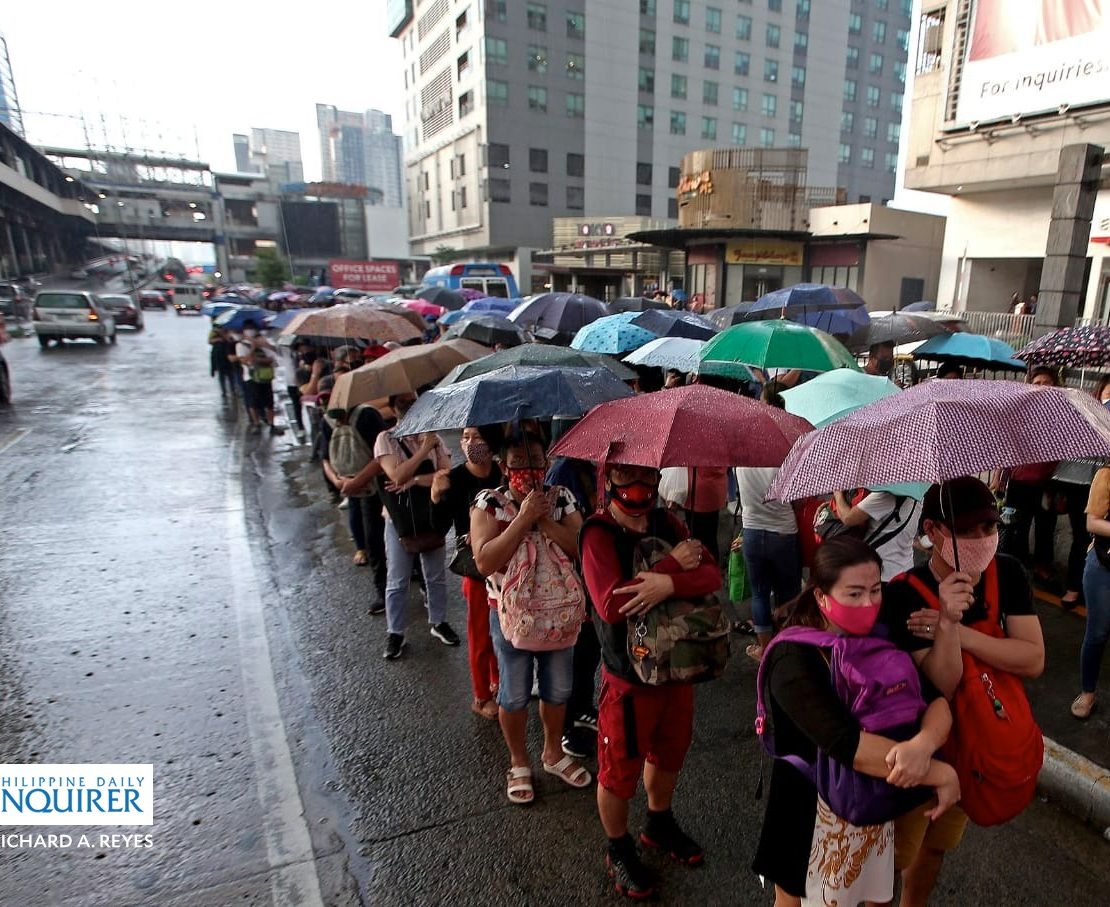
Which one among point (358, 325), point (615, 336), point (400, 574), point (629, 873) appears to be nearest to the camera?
point (629, 873)

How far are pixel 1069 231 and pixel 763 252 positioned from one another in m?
17.0

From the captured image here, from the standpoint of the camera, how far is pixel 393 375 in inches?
203

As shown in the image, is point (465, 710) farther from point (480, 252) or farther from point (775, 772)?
point (480, 252)

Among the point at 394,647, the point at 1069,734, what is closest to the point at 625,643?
the point at 394,647

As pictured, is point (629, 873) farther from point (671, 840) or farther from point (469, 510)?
point (469, 510)

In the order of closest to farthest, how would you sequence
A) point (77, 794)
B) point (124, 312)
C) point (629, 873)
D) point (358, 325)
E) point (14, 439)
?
point (629, 873), point (77, 794), point (358, 325), point (14, 439), point (124, 312)

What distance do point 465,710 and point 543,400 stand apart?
2238 millimetres

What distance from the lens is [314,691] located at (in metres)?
4.42

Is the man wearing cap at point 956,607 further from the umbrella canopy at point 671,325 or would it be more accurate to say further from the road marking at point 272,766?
the umbrella canopy at point 671,325

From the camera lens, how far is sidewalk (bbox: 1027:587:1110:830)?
10.8ft

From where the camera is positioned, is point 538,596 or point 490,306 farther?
point 490,306

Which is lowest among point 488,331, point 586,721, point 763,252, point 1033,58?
point 586,721

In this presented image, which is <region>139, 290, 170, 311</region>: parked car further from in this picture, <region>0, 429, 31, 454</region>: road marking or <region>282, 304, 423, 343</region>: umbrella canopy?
<region>282, 304, 423, 343</region>: umbrella canopy

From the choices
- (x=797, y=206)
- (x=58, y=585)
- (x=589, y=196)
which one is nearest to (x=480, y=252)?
(x=589, y=196)
